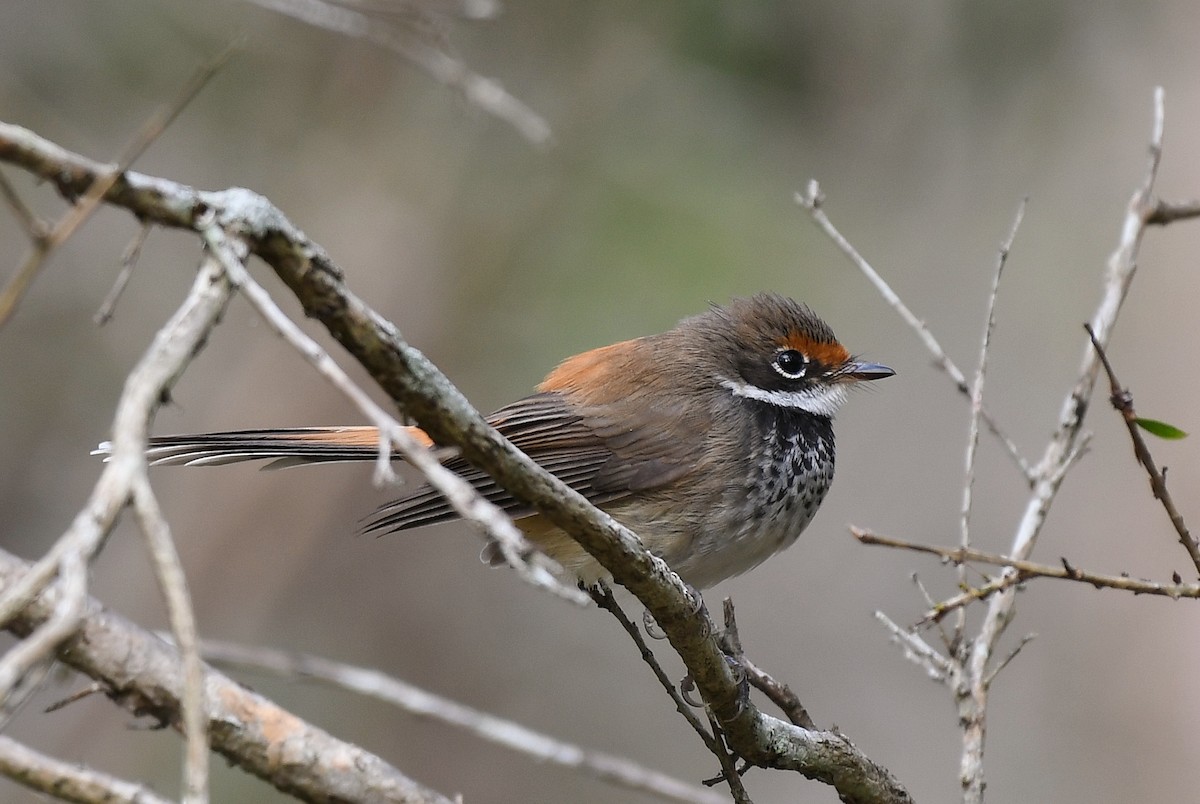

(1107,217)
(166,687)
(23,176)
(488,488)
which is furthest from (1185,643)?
(23,176)

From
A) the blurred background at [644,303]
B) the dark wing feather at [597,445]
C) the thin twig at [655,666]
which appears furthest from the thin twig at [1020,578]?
the blurred background at [644,303]

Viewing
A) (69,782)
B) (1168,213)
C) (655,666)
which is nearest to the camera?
(69,782)

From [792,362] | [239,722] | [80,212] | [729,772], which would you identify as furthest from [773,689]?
[80,212]

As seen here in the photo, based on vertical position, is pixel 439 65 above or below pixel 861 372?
above

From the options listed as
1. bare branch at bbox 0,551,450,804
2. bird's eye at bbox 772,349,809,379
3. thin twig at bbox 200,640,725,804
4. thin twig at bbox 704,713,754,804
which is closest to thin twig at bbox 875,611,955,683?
thin twig at bbox 704,713,754,804

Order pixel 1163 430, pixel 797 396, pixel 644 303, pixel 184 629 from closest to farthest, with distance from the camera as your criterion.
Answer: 1. pixel 184 629
2. pixel 1163 430
3. pixel 797 396
4. pixel 644 303

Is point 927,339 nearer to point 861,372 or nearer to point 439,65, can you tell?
point 861,372

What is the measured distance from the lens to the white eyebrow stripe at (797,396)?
15.5 feet

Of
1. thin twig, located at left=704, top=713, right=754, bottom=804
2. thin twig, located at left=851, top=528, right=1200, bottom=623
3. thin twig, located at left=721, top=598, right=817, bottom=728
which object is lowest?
thin twig, located at left=704, top=713, right=754, bottom=804

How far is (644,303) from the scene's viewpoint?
22.1 ft

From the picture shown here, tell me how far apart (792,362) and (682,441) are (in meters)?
0.71

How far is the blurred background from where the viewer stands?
6.70m

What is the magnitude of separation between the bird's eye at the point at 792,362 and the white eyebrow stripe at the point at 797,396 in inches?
3.5

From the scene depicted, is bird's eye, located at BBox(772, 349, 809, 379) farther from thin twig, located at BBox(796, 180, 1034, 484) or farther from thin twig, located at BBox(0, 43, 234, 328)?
→ thin twig, located at BBox(0, 43, 234, 328)
